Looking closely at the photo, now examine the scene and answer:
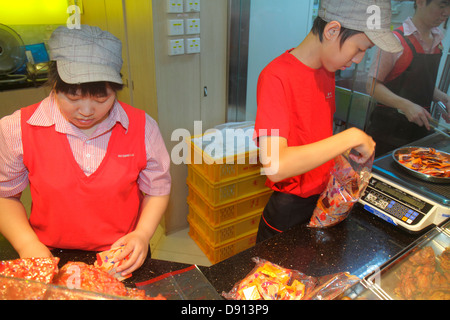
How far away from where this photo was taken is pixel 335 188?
127cm

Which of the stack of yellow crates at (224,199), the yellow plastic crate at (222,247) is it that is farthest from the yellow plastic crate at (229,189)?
the yellow plastic crate at (222,247)

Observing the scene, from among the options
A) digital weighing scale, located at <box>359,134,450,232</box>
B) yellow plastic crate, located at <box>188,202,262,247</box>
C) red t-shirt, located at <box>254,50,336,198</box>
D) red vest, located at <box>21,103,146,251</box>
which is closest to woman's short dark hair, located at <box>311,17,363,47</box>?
red t-shirt, located at <box>254,50,336,198</box>

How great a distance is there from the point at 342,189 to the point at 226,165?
1.24 m

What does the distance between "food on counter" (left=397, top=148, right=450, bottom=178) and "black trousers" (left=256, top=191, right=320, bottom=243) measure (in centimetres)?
44

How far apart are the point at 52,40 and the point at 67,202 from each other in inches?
20.5

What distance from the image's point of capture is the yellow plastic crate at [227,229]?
8.61 feet

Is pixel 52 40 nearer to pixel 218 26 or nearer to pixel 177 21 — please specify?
pixel 177 21

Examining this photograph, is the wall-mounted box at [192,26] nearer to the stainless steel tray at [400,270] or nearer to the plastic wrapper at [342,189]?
the plastic wrapper at [342,189]

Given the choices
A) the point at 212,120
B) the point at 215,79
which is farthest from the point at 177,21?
the point at 212,120

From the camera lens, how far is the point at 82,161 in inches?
44.8

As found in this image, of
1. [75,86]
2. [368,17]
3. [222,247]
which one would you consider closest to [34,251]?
[75,86]

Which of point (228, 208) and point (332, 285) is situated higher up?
point (332, 285)

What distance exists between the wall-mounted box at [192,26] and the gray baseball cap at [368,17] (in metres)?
1.55

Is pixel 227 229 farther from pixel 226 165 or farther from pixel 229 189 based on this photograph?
pixel 226 165
